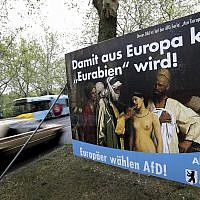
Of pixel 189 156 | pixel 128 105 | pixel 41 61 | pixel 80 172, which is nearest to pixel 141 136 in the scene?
pixel 128 105

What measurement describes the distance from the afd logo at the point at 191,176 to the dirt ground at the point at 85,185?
2.65 feet

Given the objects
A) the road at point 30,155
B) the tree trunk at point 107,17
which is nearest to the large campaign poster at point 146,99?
the tree trunk at point 107,17

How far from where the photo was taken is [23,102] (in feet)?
83.2

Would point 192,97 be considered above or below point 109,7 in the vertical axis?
below

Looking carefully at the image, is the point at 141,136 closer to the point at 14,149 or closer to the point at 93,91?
the point at 93,91

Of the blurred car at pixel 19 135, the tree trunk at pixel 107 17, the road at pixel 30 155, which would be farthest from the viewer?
the road at pixel 30 155

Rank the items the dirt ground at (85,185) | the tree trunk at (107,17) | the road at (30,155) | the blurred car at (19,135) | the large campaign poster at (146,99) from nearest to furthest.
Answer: the large campaign poster at (146,99), the dirt ground at (85,185), the tree trunk at (107,17), the blurred car at (19,135), the road at (30,155)

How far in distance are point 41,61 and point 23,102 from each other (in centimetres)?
2099

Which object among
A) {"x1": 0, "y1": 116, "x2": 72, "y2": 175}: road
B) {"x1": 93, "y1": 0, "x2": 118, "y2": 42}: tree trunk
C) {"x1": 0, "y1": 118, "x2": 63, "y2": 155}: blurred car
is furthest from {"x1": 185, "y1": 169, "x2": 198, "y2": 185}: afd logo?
{"x1": 0, "y1": 116, "x2": 72, "y2": 175}: road

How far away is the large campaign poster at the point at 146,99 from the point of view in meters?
Answer: 3.71

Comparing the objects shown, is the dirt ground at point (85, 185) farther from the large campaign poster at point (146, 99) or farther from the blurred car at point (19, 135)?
the blurred car at point (19, 135)

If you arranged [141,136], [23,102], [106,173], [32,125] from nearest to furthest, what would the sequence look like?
[141,136] → [106,173] → [32,125] → [23,102]

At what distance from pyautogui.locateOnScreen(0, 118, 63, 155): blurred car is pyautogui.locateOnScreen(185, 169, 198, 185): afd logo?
511 cm

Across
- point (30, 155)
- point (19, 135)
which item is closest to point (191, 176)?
point (19, 135)
